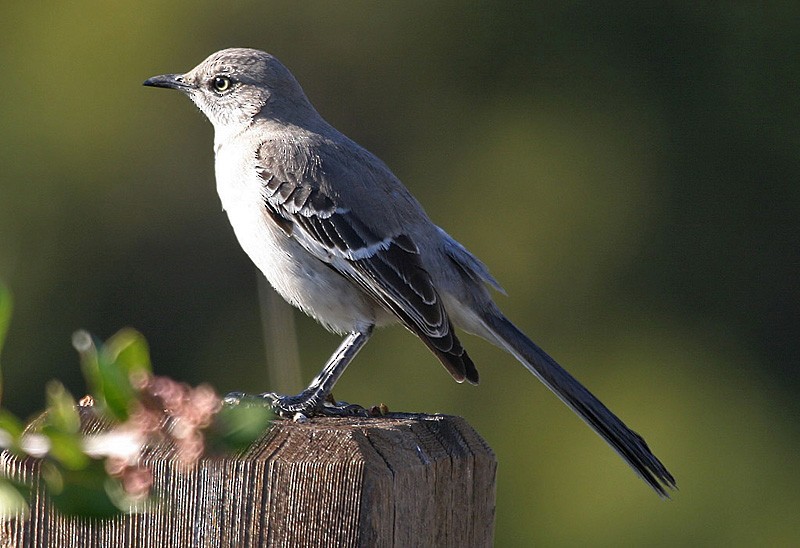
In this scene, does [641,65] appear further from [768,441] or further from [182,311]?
[182,311]

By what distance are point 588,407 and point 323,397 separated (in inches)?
38.3

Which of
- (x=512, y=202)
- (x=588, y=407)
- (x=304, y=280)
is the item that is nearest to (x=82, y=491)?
(x=588, y=407)

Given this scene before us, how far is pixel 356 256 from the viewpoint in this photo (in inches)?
171

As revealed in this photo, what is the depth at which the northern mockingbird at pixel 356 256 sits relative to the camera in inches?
164

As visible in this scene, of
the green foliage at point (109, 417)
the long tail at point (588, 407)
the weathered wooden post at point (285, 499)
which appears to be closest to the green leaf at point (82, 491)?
the green foliage at point (109, 417)

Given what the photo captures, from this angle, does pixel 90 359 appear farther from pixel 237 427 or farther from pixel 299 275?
pixel 299 275

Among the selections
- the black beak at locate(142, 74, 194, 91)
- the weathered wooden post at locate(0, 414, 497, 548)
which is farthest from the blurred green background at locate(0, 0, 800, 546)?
the weathered wooden post at locate(0, 414, 497, 548)

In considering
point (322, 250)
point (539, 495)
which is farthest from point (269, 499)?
point (539, 495)

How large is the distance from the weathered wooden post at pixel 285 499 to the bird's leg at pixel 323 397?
662mm

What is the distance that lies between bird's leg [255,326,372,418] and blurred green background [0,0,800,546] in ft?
17.8

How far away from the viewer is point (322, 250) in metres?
4.35

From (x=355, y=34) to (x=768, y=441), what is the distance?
231 inches

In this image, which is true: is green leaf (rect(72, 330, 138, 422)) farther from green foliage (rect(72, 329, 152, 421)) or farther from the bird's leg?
the bird's leg

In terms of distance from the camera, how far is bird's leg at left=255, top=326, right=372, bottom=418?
320 cm
